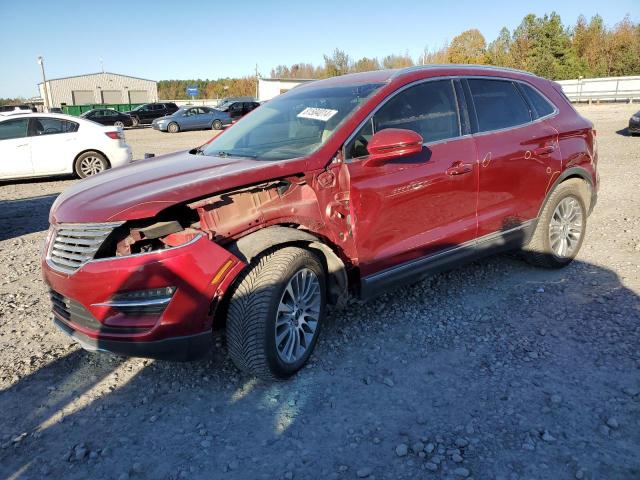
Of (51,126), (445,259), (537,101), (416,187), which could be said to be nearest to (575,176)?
→ (537,101)

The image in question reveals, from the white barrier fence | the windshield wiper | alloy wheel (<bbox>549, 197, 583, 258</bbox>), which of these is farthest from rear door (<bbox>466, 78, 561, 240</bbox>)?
the white barrier fence

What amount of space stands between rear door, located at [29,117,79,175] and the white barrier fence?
32743 millimetres

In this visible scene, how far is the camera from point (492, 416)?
2.70m

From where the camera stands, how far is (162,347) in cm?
269

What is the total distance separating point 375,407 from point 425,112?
7.11 ft

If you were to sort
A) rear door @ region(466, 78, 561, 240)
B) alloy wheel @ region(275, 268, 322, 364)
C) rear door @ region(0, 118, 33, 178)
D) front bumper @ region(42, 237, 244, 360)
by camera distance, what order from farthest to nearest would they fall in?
rear door @ region(0, 118, 33, 178) → rear door @ region(466, 78, 561, 240) → alloy wheel @ region(275, 268, 322, 364) → front bumper @ region(42, 237, 244, 360)

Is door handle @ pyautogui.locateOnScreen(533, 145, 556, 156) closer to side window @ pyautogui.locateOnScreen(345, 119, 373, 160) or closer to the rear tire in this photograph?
the rear tire

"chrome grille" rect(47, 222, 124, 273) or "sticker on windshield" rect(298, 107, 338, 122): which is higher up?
"sticker on windshield" rect(298, 107, 338, 122)

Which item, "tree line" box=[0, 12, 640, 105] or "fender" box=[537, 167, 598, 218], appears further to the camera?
"tree line" box=[0, 12, 640, 105]

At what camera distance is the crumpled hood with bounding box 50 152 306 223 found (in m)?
2.69

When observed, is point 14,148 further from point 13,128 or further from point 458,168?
point 458,168

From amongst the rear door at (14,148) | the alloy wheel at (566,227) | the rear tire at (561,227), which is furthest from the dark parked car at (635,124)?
the rear door at (14,148)

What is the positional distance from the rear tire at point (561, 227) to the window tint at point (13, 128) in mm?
9896

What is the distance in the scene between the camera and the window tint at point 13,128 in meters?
9.98
